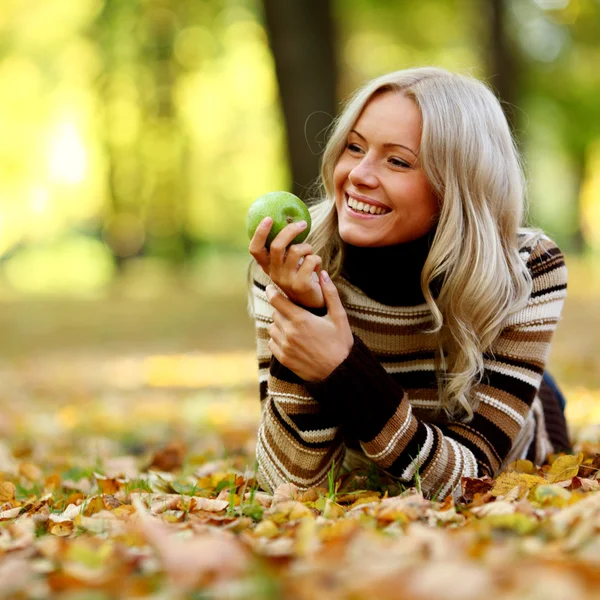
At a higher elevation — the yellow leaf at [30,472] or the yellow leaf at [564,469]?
the yellow leaf at [564,469]

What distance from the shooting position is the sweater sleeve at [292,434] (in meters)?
2.85

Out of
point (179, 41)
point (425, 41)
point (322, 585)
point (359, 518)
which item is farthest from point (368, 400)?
point (179, 41)

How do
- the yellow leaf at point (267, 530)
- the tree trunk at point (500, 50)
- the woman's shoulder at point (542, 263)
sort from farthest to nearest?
1. the tree trunk at point (500, 50)
2. the woman's shoulder at point (542, 263)
3. the yellow leaf at point (267, 530)

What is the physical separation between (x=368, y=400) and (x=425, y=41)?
622 inches

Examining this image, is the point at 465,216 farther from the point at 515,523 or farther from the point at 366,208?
the point at 515,523

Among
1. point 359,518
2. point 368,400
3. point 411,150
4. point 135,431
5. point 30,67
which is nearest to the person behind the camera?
point 359,518

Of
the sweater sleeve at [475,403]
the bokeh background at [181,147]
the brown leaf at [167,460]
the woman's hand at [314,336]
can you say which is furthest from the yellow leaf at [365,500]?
the bokeh background at [181,147]

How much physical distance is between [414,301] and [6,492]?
1658mm

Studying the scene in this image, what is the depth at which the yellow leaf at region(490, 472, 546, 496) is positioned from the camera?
8.66 feet

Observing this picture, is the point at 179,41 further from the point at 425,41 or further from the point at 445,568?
the point at 445,568

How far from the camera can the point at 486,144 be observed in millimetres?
2920

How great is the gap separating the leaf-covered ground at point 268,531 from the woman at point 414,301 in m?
0.16

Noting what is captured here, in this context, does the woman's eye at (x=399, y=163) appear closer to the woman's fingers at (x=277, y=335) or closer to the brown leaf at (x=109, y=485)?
the woman's fingers at (x=277, y=335)

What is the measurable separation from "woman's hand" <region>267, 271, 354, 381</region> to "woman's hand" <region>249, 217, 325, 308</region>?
3 cm
